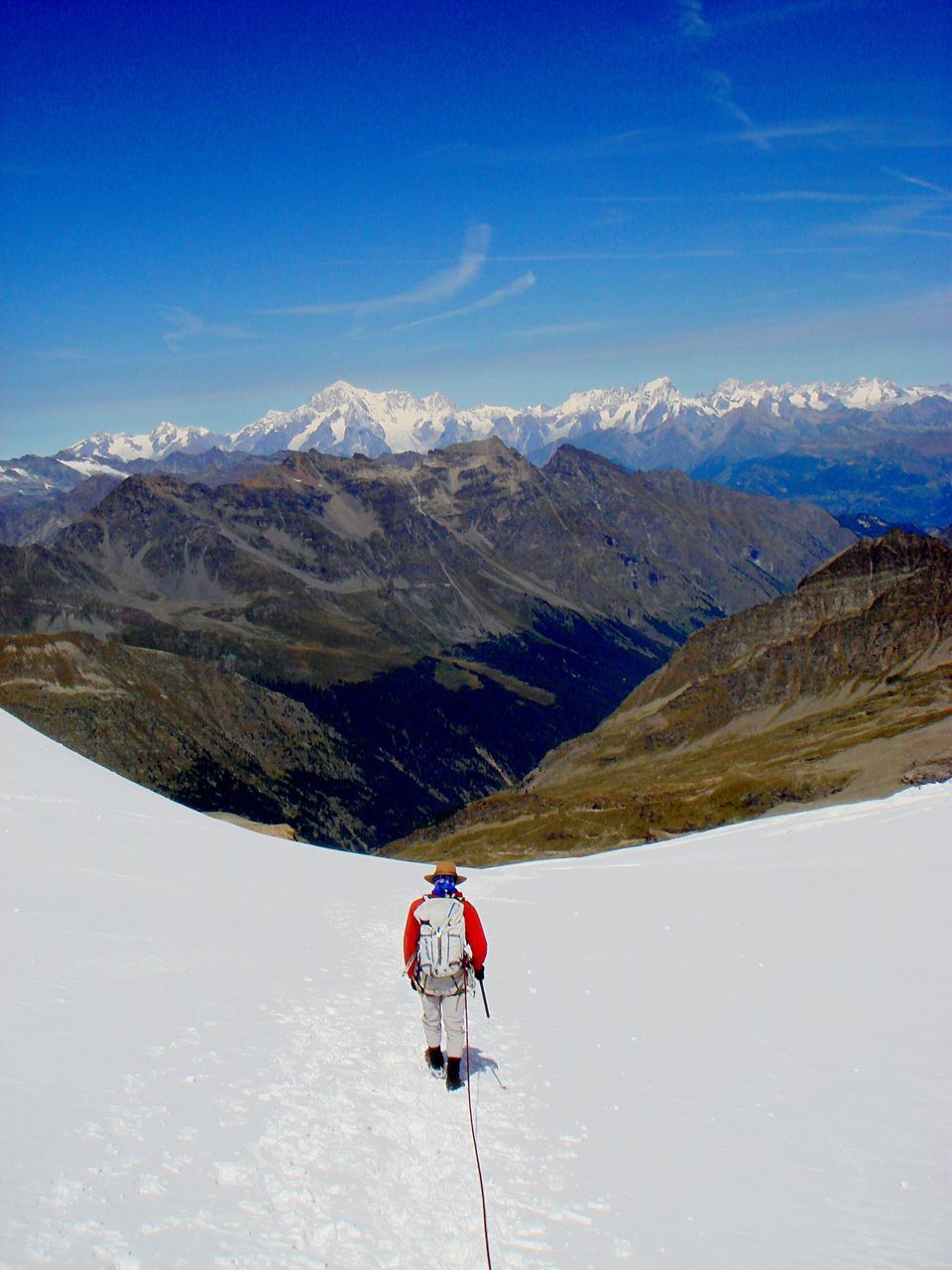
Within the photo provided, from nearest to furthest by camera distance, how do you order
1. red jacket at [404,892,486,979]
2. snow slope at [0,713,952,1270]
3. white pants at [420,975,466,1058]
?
1. snow slope at [0,713,952,1270]
2. white pants at [420,975,466,1058]
3. red jacket at [404,892,486,979]

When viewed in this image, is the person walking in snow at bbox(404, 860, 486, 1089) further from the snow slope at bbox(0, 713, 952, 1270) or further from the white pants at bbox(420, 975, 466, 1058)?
the snow slope at bbox(0, 713, 952, 1270)

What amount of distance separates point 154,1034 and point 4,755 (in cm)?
2237

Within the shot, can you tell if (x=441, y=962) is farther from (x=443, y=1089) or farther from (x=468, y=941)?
(x=443, y=1089)

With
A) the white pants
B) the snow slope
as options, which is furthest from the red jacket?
the snow slope

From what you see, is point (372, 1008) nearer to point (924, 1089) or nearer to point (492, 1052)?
point (492, 1052)

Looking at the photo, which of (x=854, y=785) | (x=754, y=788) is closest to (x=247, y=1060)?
(x=854, y=785)

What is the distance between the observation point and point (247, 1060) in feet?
41.6

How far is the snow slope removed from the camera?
9.41m

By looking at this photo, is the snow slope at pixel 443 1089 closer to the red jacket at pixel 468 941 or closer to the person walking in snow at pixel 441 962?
the person walking in snow at pixel 441 962

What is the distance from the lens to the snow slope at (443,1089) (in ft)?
30.9

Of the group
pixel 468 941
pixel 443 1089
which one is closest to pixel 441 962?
pixel 468 941

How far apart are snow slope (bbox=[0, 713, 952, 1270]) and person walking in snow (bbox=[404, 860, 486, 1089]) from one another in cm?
81

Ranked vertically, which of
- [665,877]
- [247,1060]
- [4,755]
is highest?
[4,755]

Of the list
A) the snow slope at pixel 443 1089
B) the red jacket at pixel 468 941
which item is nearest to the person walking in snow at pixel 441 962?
the red jacket at pixel 468 941
